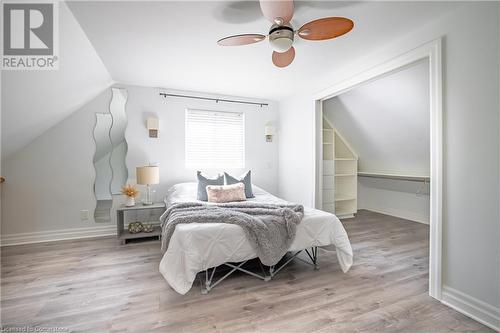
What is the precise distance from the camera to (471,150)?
1.81m

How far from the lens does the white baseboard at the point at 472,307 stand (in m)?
1.67

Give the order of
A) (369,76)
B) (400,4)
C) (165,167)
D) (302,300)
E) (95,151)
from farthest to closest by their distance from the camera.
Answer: (165,167), (95,151), (369,76), (302,300), (400,4)

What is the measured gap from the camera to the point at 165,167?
397 cm

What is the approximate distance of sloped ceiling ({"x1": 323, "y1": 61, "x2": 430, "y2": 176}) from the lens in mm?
3215

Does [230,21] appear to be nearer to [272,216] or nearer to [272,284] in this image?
[272,216]

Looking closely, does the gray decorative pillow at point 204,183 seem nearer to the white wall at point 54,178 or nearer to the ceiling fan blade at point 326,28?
the white wall at point 54,178

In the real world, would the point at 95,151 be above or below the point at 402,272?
above

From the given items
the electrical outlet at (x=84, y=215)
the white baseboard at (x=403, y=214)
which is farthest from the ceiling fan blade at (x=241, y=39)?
the white baseboard at (x=403, y=214)

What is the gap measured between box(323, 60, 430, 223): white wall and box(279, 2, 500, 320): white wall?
3.65 feet

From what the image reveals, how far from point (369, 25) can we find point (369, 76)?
70cm

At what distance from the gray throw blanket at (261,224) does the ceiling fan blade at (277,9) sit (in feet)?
5.59

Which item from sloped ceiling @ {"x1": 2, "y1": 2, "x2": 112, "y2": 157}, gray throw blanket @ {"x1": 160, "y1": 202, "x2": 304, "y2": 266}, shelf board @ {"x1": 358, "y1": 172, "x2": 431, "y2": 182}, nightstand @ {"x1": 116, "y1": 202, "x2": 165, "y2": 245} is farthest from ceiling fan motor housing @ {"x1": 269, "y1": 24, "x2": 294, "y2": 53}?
shelf board @ {"x1": 358, "y1": 172, "x2": 431, "y2": 182}

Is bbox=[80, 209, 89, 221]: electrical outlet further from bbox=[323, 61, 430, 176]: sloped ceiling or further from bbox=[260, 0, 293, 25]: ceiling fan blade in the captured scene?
bbox=[323, 61, 430, 176]: sloped ceiling

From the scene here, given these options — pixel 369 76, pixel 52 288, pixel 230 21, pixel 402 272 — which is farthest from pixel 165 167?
pixel 402 272
